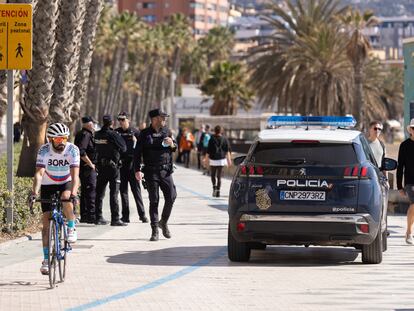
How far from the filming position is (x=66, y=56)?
28.9 meters

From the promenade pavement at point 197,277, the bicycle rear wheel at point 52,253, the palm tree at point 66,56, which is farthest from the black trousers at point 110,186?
the bicycle rear wheel at point 52,253

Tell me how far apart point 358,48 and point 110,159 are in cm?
4739

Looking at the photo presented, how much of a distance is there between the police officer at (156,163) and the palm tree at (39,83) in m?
8.30

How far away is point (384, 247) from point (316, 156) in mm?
2394

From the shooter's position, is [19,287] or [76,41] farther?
[76,41]

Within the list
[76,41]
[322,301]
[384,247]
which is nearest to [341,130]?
[384,247]

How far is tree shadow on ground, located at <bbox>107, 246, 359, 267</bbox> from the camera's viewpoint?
49.6 ft

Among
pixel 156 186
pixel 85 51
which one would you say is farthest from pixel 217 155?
pixel 156 186

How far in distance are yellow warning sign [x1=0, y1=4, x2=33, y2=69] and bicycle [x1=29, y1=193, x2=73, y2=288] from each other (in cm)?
522

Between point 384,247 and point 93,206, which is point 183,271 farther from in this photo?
point 93,206

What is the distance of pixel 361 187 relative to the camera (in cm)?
1460

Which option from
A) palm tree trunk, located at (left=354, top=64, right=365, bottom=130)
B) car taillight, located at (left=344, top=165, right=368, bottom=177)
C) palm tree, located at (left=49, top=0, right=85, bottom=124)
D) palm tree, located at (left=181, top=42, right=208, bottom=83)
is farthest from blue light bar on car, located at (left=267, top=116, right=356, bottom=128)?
palm tree, located at (left=181, top=42, right=208, bottom=83)

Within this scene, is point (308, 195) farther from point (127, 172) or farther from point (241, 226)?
point (127, 172)

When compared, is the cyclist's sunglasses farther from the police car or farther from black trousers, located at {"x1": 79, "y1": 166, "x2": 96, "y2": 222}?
black trousers, located at {"x1": 79, "y1": 166, "x2": 96, "y2": 222}
